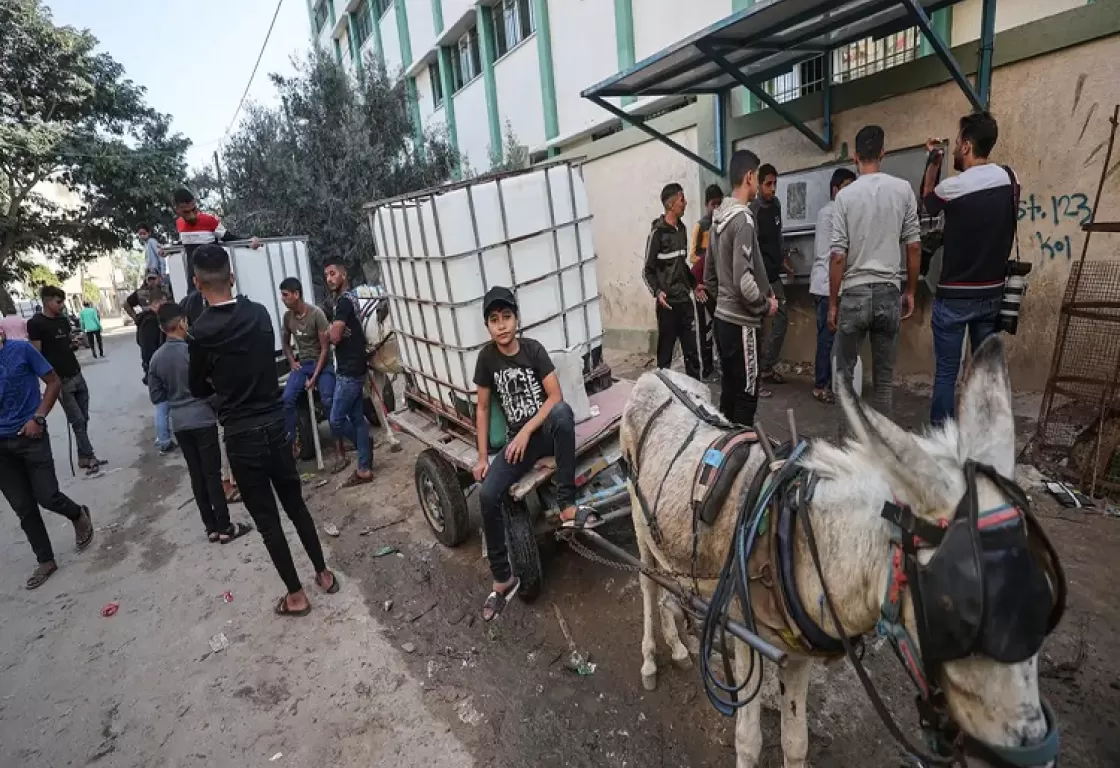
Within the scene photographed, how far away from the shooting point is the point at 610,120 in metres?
9.81

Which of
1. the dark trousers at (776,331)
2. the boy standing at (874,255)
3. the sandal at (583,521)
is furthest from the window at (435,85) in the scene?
the sandal at (583,521)

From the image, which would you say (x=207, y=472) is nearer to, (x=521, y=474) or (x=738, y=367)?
(x=521, y=474)

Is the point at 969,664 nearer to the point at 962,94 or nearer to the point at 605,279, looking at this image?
the point at 962,94

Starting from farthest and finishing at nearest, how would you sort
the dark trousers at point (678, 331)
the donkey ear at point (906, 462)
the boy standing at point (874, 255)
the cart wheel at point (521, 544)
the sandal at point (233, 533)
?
1. the dark trousers at point (678, 331)
2. the sandal at point (233, 533)
3. the boy standing at point (874, 255)
4. the cart wheel at point (521, 544)
5. the donkey ear at point (906, 462)

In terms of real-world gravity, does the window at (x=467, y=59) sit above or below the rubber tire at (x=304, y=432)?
above

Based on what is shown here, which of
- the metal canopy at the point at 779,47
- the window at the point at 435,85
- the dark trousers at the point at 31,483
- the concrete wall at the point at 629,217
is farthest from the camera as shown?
the window at the point at 435,85

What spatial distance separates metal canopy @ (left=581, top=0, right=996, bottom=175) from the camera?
4527mm

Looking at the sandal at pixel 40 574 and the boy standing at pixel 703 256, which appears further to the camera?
the boy standing at pixel 703 256

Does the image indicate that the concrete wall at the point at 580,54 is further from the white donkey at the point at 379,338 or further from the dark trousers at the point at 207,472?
the dark trousers at the point at 207,472

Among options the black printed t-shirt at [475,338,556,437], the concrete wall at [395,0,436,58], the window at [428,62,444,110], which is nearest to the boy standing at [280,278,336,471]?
the black printed t-shirt at [475,338,556,437]

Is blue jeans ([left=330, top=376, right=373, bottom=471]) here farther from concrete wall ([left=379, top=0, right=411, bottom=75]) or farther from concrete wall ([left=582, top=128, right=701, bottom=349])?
concrete wall ([left=379, top=0, right=411, bottom=75])

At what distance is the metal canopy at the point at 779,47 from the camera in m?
4.53

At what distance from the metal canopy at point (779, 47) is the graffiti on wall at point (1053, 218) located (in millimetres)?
931

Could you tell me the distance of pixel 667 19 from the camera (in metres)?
8.12
